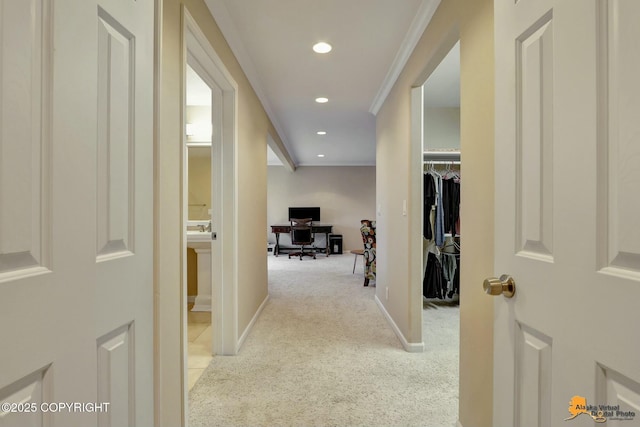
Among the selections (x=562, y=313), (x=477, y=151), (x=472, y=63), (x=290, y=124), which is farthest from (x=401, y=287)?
(x=290, y=124)

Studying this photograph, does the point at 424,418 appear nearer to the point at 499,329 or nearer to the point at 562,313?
the point at 499,329

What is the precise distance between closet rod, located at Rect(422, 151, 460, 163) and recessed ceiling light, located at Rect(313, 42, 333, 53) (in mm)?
1709

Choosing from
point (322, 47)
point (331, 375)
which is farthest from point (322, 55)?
point (331, 375)

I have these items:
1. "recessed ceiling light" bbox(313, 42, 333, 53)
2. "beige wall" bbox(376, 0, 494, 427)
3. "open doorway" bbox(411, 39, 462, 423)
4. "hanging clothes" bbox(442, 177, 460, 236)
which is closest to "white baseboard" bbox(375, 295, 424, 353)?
"open doorway" bbox(411, 39, 462, 423)

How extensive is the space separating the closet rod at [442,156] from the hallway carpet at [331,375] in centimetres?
171

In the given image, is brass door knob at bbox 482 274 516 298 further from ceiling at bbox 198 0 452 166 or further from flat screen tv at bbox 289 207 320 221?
flat screen tv at bbox 289 207 320 221

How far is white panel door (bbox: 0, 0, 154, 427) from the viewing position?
1.70 feet

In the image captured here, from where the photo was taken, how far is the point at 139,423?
0.84 metres

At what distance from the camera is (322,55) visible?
2.61 metres

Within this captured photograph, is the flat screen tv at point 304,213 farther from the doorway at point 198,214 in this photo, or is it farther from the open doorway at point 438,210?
the open doorway at point 438,210

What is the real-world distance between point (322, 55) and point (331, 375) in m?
2.39

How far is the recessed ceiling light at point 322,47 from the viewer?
Answer: 2.43 meters

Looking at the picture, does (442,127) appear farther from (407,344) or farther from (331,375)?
(331,375)

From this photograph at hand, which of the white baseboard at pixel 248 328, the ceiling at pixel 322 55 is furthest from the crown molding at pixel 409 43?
the white baseboard at pixel 248 328
